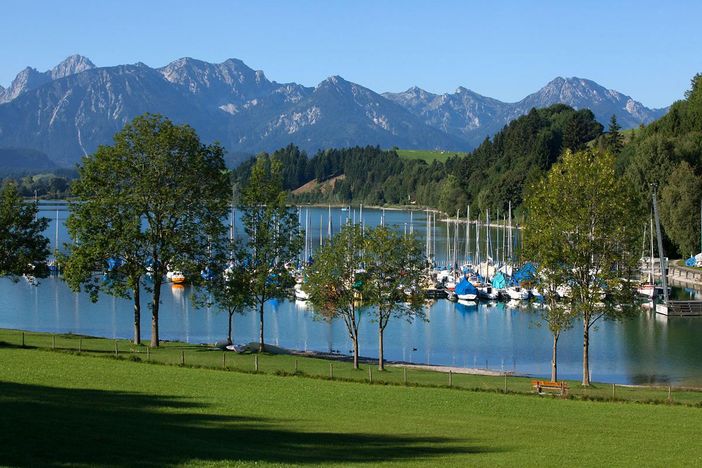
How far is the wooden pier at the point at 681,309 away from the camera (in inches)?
3031

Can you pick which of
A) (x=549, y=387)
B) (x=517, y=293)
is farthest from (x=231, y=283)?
(x=517, y=293)

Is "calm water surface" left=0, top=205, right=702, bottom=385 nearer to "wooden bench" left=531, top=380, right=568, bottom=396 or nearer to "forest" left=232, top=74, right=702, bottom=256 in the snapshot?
"wooden bench" left=531, top=380, right=568, bottom=396

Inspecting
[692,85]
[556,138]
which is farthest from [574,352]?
[556,138]

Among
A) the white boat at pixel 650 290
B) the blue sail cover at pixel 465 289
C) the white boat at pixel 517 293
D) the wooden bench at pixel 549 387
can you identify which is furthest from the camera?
the blue sail cover at pixel 465 289

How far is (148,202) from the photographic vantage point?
167 feet

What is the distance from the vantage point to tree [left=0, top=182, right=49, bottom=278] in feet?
190

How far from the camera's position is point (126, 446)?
20.8m

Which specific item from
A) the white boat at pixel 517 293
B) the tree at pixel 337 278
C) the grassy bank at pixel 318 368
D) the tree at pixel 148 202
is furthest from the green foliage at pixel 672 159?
the tree at pixel 148 202

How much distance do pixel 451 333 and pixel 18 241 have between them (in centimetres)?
3092

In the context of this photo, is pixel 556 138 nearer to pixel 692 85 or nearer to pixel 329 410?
pixel 692 85

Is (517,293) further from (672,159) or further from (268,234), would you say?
(268,234)

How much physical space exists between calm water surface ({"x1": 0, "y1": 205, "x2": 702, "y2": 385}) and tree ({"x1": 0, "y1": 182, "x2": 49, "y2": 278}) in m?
9.49

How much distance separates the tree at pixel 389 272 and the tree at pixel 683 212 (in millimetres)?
61437

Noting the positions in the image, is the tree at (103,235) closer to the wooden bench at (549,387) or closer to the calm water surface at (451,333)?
the calm water surface at (451,333)
